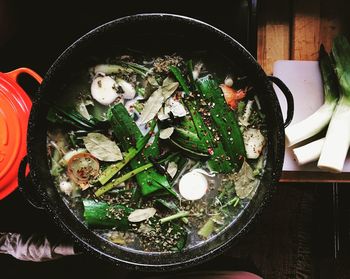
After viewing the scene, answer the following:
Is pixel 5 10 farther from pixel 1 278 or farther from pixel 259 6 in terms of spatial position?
pixel 1 278

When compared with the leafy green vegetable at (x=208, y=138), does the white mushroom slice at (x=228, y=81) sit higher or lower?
higher

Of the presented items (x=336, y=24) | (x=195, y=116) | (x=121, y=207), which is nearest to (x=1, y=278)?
(x=121, y=207)

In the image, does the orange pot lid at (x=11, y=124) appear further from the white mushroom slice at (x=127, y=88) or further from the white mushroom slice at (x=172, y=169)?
the white mushroom slice at (x=172, y=169)

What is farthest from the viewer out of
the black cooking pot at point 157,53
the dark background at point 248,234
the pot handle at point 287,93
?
the dark background at point 248,234

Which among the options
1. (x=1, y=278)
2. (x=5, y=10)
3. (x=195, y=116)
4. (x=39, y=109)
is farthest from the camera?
(x=1, y=278)

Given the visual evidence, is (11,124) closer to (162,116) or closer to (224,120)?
(162,116)

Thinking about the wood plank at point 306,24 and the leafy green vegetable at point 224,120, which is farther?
the wood plank at point 306,24

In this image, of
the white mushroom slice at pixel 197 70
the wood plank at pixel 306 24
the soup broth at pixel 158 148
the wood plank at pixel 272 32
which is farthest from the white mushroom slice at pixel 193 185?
the wood plank at pixel 306 24
